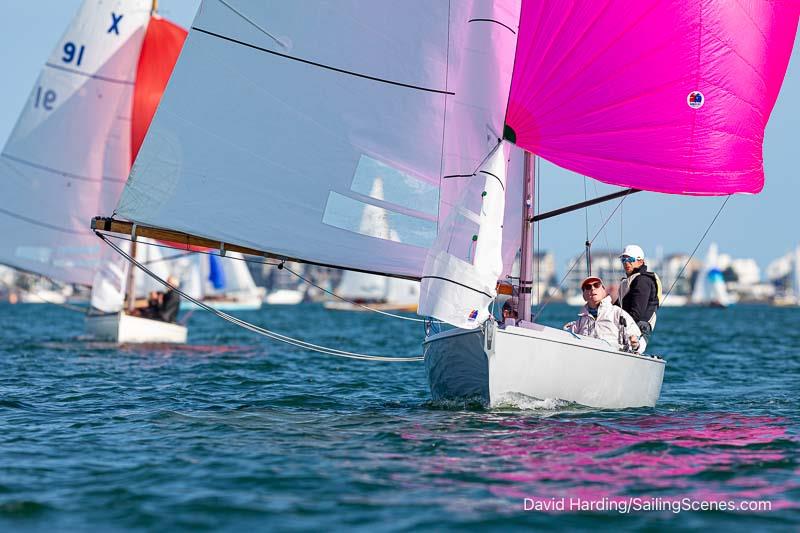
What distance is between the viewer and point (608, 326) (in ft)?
36.5

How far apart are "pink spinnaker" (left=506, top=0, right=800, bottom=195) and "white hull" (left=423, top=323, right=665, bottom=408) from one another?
185 cm

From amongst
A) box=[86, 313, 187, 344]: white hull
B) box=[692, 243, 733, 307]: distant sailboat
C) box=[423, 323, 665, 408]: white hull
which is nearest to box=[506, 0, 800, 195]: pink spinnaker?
box=[423, 323, 665, 408]: white hull

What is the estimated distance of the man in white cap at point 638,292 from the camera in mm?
11578

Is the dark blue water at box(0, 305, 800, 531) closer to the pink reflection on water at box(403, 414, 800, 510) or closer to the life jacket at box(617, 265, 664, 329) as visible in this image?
the pink reflection on water at box(403, 414, 800, 510)

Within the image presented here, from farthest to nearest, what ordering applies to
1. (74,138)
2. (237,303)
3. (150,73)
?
(237,303) → (150,73) → (74,138)

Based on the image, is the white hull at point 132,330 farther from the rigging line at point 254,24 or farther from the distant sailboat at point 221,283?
the distant sailboat at point 221,283

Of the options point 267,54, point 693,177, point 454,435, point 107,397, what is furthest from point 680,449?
point 107,397

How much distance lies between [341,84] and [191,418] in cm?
380

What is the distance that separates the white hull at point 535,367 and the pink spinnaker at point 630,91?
6.06ft

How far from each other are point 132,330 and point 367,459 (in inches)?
711

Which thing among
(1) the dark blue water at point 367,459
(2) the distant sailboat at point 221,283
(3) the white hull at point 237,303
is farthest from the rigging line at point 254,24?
(3) the white hull at point 237,303

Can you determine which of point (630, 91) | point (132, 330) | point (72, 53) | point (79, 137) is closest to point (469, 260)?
point (630, 91)

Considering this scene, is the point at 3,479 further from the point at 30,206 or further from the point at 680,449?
the point at 30,206

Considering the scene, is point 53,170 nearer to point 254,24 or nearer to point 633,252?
point 254,24
